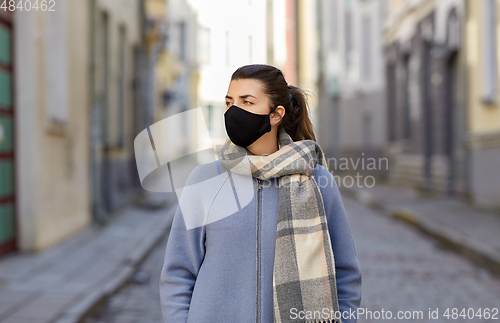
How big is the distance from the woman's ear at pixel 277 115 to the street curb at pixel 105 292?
112 inches

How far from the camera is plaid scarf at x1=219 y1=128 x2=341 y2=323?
1.71m

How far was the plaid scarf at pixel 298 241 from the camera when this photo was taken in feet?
5.60

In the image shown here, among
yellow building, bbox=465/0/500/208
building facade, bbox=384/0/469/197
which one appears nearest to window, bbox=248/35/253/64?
yellow building, bbox=465/0/500/208

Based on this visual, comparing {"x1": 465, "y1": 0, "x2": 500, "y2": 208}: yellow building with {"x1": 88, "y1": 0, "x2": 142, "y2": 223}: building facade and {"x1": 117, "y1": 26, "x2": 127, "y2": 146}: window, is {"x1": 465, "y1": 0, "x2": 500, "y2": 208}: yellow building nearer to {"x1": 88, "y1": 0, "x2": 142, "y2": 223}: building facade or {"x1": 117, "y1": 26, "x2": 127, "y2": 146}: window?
{"x1": 88, "y1": 0, "x2": 142, "y2": 223}: building facade

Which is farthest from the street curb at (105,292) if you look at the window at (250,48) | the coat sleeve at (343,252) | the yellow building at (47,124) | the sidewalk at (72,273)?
the coat sleeve at (343,252)

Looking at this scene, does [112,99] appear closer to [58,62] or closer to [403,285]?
[58,62]

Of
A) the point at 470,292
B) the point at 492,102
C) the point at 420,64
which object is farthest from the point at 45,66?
the point at 420,64

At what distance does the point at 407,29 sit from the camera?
1638 cm

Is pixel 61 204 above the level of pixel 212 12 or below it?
below

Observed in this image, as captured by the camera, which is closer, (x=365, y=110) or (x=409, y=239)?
(x=409, y=239)

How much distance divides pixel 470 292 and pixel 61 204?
5474 mm

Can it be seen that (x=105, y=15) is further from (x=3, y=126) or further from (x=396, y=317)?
(x=396, y=317)

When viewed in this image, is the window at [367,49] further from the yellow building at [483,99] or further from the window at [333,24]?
the yellow building at [483,99]

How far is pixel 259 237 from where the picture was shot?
5.76 feet
